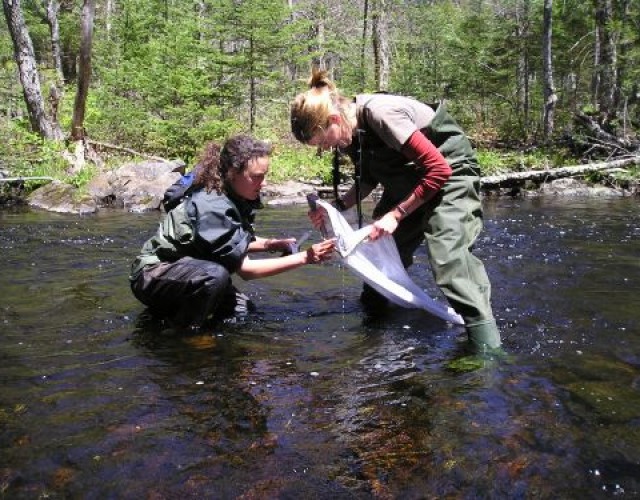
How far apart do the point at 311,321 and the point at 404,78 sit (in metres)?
22.3

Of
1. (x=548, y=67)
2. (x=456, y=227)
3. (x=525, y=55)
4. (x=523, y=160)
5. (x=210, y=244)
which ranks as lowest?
(x=523, y=160)

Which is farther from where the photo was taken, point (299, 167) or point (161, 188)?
point (299, 167)

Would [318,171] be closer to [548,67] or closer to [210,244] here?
[548,67]

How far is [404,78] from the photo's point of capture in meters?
24.8

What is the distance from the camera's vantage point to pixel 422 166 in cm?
331

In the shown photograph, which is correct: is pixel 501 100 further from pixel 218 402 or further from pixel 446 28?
pixel 218 402

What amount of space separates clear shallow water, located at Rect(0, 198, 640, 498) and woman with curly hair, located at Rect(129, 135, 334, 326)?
267 millimetres

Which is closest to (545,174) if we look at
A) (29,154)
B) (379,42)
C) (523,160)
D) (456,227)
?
(523,160)

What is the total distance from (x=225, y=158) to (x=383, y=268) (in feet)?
4.00

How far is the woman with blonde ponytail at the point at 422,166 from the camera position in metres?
3.25

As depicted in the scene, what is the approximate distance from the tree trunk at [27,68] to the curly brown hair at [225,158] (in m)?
12.9

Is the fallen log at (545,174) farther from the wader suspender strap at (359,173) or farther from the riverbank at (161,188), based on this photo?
the wader suspender strap at (359,173)

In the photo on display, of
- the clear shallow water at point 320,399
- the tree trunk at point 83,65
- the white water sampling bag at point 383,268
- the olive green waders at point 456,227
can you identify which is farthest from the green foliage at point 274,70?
the olive green waders at point 456,227

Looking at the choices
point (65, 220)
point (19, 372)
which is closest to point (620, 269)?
point (19, 372)
